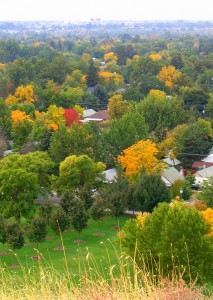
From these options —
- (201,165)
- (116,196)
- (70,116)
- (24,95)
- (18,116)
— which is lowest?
(201,165)

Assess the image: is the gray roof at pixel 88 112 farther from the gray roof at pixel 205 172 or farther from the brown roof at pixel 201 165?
the gray roof at pixel 205 172

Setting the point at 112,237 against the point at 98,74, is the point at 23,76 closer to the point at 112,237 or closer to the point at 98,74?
the point at 98,74

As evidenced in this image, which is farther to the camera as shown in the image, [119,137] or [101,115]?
[101,115]

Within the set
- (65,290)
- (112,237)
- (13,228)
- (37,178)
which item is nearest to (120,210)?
(112,237)

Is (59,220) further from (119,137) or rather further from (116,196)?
(119,137)

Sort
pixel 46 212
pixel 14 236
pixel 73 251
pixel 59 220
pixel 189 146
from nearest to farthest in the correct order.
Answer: pixel 14 236, pixel 73 251, pixel 59 220, pixel 46 212, pixel 189 146

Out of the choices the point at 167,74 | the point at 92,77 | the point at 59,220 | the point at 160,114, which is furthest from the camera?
the point at 92,77

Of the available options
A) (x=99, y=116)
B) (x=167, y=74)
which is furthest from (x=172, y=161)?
(x=167, y=74)
